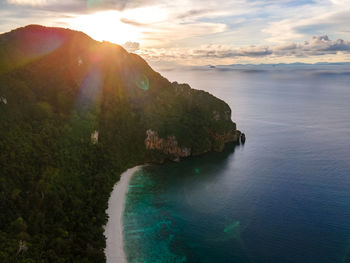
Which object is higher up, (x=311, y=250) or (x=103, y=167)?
(x=103, y=167)

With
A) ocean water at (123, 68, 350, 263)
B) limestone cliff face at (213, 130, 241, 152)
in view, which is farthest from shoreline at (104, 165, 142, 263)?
limestone cliff face at (213, 130, 241, 152)

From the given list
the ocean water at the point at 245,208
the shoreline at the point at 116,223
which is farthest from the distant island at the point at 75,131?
the ocean water at the point at 245,208

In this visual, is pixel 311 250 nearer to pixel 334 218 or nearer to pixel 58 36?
pixel 334 218

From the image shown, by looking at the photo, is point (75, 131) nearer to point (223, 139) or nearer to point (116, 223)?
point (116, 223)

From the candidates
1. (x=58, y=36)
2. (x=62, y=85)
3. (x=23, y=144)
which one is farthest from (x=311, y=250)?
(x=58, y=36)

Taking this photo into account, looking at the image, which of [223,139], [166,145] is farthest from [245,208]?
[223,139]

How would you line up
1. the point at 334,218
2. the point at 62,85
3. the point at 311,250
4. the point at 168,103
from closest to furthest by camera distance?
the point at 311,250, the point at 334,218, the point at 62,85, the point at 168,103

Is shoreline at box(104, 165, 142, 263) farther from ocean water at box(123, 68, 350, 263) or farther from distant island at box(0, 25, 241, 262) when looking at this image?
distant island at box(0, 25, 241, 262)
